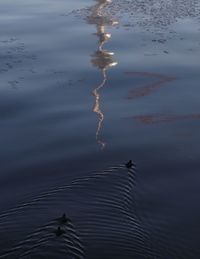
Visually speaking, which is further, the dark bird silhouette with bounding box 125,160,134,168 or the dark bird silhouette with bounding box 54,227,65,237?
the dark bird silhouette with bounding box 125,160,134,168

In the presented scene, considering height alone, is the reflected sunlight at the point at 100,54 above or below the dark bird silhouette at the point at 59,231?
above

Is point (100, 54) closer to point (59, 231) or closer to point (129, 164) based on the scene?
point (129, 164)

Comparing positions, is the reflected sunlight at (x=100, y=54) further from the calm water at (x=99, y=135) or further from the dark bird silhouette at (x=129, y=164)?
the dark bird silhouette at (x=129, y=164)

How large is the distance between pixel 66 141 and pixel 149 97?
340cm

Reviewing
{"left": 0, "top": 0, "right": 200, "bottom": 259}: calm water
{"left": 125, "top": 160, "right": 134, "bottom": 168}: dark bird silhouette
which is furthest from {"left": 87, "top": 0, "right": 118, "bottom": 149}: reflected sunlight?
{"left": 125, "top": 160, "right": 134, "bottom": 168}: dark bird silhouette

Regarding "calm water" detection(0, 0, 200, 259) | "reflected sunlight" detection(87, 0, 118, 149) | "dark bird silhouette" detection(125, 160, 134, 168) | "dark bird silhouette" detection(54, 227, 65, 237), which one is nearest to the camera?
"dark bird silhouette" detection(54, 227, 65, 237)

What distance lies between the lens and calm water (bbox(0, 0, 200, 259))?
29.6ft

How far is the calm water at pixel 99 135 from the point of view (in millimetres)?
9031

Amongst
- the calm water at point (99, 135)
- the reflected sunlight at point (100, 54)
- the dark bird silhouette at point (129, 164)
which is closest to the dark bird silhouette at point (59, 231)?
the calm water at point (99, 135)

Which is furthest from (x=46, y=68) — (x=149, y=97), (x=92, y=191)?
(x=92, y=191)

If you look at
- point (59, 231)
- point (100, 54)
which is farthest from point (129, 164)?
point (100, 54)

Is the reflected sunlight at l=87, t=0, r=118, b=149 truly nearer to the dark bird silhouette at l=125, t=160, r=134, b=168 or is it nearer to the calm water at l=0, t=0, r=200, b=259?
the calm water at l=0, t=0, r=200, b=259

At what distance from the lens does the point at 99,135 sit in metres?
12.5

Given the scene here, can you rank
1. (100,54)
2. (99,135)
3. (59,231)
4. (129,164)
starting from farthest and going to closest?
(100,54) < (99,135) < (129,164) < (59,231)
